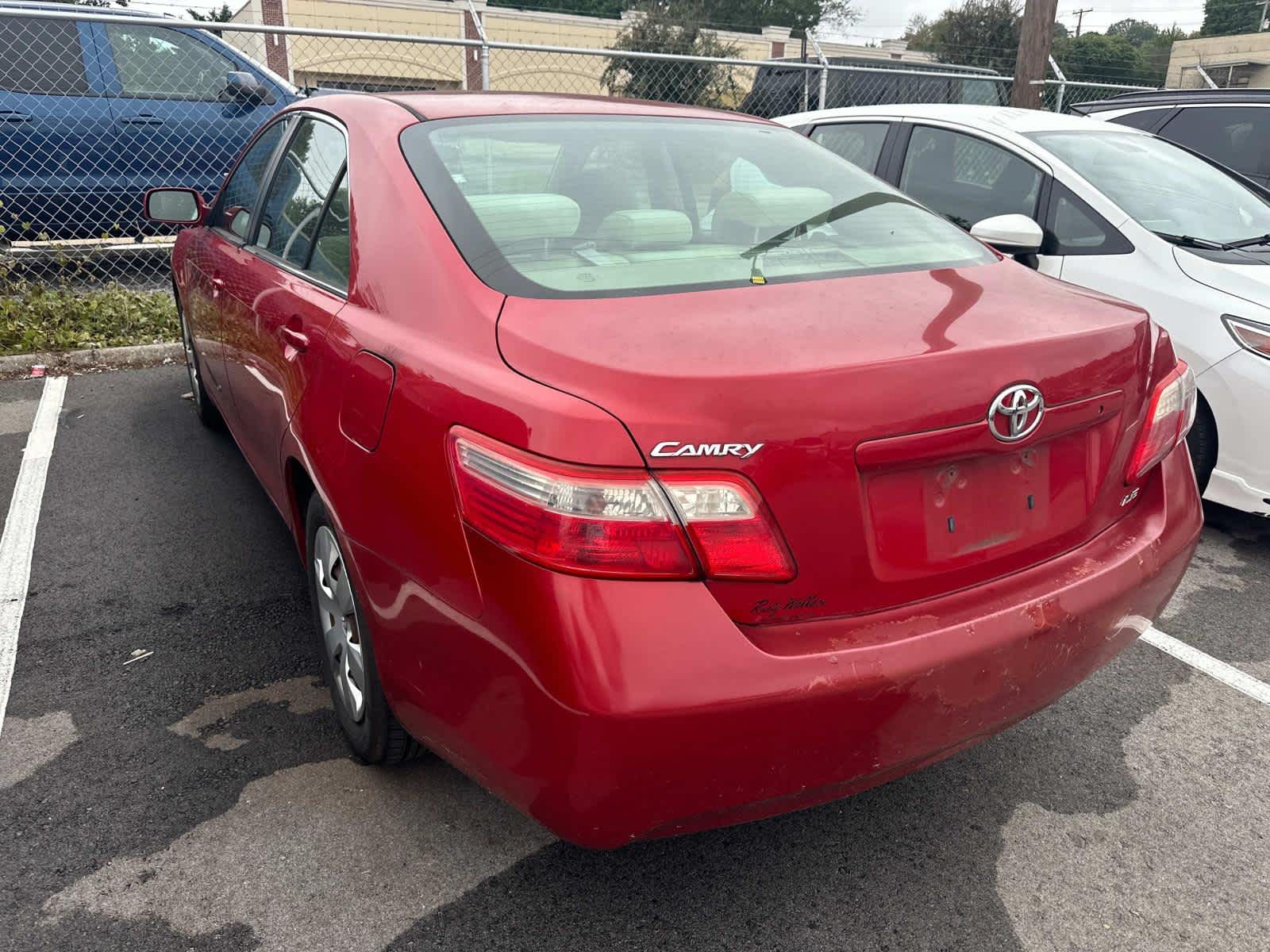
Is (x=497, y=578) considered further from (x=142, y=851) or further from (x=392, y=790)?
(x=142, y=851)

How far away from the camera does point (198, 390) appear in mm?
4855

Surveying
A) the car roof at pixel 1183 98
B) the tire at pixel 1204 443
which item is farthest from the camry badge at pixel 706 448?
the car roof at pixel 1183 98

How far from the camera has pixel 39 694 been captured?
279 cm

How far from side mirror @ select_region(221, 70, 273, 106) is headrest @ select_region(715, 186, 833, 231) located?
21.0 feet

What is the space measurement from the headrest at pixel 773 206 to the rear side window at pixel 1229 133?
513 cm

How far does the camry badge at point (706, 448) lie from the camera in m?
1.59

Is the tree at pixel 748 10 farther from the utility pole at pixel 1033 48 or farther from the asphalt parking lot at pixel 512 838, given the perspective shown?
the asphalt parking lot at pixel 512 838

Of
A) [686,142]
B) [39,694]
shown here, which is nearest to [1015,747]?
[686,142]

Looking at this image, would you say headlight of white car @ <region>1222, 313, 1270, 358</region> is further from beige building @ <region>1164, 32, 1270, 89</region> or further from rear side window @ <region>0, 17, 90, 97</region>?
beige building @ <region>1164, 32, 1270, 89</region>

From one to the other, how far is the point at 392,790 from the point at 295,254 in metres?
1.47

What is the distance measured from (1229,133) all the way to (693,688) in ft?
22.0

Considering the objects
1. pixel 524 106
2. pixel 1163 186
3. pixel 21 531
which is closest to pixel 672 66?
pixel 1163 186

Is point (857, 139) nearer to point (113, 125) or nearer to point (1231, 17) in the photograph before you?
point (113, 125)

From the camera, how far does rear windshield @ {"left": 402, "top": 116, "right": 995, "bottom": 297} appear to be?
6.89 feet
